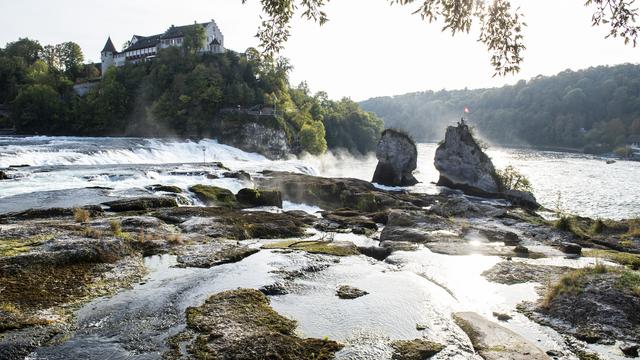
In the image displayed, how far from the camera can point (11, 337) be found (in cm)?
922

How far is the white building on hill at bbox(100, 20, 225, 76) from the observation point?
11400cm

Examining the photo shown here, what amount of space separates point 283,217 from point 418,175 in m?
55.4

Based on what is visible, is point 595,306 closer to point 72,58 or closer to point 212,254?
point 212,254

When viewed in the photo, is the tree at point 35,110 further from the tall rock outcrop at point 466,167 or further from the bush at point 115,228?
the bush at point 115,228

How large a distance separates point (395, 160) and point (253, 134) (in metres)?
36.6

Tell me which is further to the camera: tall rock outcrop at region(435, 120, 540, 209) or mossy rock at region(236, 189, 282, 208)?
tall rock outcrop at region(435, 120, 540, 209)

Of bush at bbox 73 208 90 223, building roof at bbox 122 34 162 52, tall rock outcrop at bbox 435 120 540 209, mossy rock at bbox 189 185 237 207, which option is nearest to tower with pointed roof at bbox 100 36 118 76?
building roof at bbox 122 34 162 52

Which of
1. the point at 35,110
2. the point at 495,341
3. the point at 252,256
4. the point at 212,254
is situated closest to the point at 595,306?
the point at 495,341

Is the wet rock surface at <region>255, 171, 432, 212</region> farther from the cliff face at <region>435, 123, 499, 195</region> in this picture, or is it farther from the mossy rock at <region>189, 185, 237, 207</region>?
the cliff face at <region>435, 123, 499, 195</region>

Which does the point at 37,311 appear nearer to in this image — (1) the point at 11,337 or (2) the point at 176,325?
(1) the point at 11,337

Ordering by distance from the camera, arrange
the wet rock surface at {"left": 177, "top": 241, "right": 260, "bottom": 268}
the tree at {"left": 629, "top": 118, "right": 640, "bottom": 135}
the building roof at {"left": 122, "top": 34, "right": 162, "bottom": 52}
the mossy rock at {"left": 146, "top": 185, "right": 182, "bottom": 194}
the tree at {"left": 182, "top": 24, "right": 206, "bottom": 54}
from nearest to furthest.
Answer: the wet rock surface at {"left": 177, "top": 241, "right": 260, "bottom": 268} < the mossy rock at {"left": 146, "top": 185, "right": 182, "bottom": 194} < the tree at {"left": 182, "top": 24, "right": 206, "bottom": 54} < the building roof at {"left": 122, "top": 34, "right": 162, "bottom": 52} < the tree at {"left": 629, "top": 118, "right": 640, "bottom": 135}

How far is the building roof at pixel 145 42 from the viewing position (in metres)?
117

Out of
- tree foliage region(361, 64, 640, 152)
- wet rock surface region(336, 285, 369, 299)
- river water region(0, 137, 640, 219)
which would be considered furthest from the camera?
tree foliage region(361, 64, 640, 152)

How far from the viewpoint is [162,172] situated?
4275 centimetres
